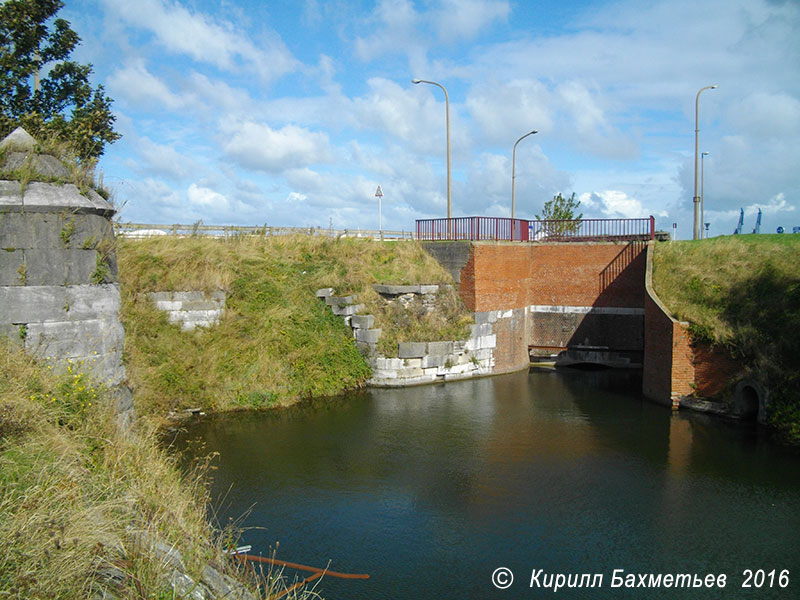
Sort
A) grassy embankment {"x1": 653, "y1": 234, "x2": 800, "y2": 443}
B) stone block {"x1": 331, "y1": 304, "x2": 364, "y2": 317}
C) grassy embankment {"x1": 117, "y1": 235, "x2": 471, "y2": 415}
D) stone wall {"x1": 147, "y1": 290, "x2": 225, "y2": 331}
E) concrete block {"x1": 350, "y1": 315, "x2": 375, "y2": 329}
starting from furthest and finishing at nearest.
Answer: stone block {"x1": 331, "y1": 304, "x2": 364, "y2": 317} → concrete block {"x1": 350, "y1": 315, "x2": 375, "y2": 329} → stone wall {"x1": 147, "y1": 290, "x2": 225, "y2": 331} → grassy embankment {"x1": 117, "y1": 235, "x2": 471, "y2": 415} → grassy embankment {"x1": 653, "y1": 234, "x2": 800, "y2": 443}

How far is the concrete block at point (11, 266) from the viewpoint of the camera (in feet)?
21.9

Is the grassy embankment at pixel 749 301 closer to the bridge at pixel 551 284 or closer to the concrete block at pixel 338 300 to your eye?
the bridge at pixel 551 284

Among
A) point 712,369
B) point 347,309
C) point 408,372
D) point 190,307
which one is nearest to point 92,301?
point 190,307

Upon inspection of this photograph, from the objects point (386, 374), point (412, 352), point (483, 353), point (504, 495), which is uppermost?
point (412, 352)

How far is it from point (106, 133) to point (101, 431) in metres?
18.4

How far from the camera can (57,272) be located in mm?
6949

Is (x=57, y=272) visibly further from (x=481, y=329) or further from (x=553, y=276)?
(x=553, y=276)

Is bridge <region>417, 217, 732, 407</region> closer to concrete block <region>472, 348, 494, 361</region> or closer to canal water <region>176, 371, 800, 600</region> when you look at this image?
concrete block <region>472, 348, 494, 361</region>

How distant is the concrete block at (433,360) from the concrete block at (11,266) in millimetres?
13149

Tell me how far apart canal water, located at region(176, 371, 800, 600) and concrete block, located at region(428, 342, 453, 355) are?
2617 mm

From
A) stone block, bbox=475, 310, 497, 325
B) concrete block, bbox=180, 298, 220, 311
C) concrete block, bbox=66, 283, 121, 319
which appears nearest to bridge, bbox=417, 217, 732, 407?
stone block, bbox=475, 310, 497, 325

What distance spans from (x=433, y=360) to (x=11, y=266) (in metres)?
13.5

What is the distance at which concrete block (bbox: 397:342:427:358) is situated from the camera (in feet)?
59.8

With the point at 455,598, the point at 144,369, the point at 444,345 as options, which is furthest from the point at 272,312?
the point at 455,598
